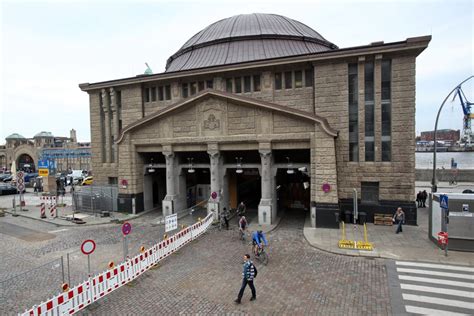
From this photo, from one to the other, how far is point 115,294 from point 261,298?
5719 mm

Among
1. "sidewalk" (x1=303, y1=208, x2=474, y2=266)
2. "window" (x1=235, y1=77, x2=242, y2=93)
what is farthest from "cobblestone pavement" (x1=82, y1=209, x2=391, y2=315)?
"window" (x1=235, y1=77, x2=242, y2=93)

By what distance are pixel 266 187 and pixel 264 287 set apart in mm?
10756

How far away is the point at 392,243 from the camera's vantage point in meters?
16.2

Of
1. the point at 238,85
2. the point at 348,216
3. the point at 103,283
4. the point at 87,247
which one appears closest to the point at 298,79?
the point at 238,85

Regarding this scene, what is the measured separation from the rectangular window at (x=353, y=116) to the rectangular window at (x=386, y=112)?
1889 millimetres

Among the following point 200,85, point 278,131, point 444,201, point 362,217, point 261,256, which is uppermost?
point 200,85

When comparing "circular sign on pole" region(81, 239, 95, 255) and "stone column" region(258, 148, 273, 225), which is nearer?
"circular sign on pole" region(81, 239, 95, 255)

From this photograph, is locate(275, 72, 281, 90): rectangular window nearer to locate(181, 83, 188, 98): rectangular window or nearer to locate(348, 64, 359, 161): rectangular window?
locate(348, 64, 359, 161): rectangular window

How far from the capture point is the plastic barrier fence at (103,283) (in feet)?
28.6

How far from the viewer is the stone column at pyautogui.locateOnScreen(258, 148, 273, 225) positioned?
69.6 ft

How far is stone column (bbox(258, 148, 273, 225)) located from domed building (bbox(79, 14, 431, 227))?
77 millimetres

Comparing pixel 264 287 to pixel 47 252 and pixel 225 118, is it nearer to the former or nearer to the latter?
pixel 47 252

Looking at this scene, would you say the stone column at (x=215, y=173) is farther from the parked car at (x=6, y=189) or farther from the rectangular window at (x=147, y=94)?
the parked car at (x=6, y=189)

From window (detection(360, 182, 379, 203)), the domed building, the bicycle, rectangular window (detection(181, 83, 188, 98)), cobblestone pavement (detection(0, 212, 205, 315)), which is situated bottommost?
cobblestone pavement (detection(0, 212, 205, 315))
